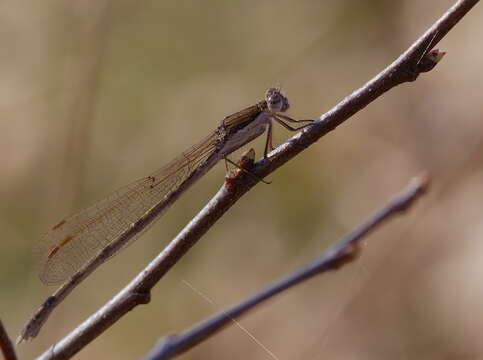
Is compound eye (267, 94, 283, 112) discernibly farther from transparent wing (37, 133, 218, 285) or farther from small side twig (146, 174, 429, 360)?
small side twig (146, 174, 429, 360)

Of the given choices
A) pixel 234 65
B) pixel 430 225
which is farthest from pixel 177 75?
pixel 430 225

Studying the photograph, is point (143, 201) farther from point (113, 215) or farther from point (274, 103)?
point (274, 103)

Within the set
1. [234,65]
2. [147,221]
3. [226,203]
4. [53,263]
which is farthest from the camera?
[234,65]

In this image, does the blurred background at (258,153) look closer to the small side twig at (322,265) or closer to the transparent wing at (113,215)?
the transparent wing at (113,215)

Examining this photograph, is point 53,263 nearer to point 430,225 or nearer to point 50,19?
point 430,225

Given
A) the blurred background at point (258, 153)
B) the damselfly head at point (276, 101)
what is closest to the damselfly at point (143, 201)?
the damselfly head at point (276, 101)

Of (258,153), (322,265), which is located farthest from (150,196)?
(322,265)
